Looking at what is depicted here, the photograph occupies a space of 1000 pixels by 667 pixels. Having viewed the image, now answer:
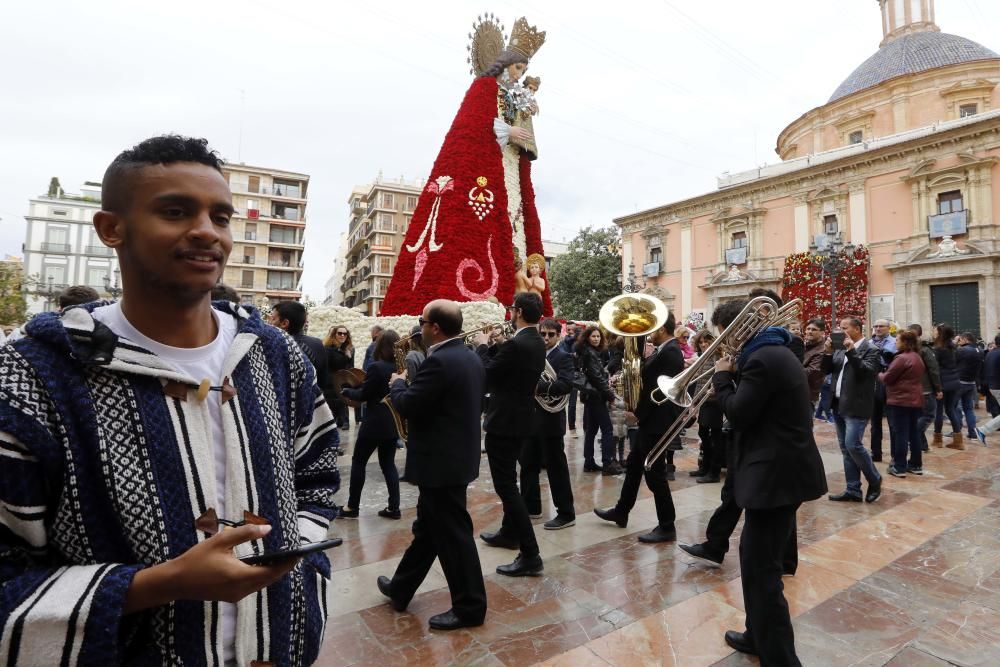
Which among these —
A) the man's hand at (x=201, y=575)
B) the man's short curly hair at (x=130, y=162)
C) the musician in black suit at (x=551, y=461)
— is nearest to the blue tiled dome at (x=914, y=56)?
the musician in black suit at (x=551, y=461)

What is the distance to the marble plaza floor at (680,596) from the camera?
2.63 meters

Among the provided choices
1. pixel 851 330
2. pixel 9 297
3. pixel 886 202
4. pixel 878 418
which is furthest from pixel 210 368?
pixel 886 202

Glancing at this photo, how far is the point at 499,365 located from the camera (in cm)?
376

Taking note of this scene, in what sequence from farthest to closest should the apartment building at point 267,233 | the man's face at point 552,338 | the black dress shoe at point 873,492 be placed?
the apartment building at point 267,233 < the man's face at point 552,338 < the black dress shoe at point 873,492

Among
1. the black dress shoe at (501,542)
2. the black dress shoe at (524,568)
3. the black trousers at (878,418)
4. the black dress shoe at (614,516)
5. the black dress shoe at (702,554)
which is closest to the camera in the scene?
the black dress shoe at (524,568)

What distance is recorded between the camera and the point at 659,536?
158 inches

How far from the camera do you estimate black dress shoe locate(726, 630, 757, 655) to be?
8.64 feet

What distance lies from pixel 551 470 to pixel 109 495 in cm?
376

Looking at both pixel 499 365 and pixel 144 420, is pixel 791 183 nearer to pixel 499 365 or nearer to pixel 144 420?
pixel 499 365

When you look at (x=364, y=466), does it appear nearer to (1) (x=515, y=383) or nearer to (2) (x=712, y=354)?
(1) (x=515, y=383)

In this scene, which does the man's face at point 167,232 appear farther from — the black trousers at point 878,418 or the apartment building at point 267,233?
the apartment building at point 267,233

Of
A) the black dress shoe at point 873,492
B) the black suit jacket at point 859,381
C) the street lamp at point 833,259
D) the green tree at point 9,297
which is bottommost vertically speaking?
the black dress shoe at point 873,492

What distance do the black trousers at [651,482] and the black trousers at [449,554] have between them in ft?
5.70

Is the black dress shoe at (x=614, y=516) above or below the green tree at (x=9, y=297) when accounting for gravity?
below
